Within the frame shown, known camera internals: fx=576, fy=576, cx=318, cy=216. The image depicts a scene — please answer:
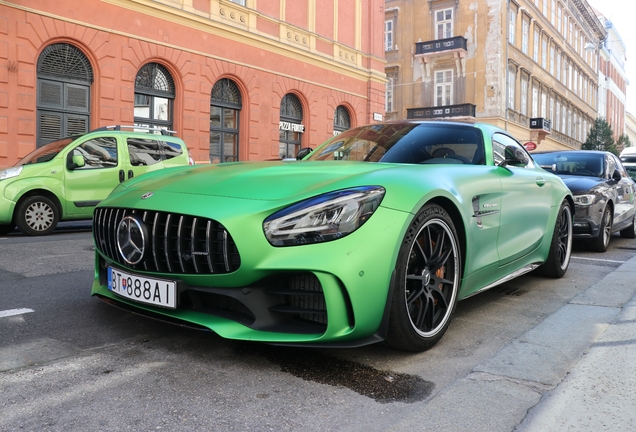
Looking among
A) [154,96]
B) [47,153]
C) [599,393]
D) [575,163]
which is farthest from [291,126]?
[599,393]

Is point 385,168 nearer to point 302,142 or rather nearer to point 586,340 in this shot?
point 586,340

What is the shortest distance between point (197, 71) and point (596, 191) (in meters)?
12.6

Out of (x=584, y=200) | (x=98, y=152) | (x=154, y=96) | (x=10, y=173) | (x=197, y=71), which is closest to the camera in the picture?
(x=584, y=200)

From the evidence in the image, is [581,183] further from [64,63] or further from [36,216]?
[64,63]

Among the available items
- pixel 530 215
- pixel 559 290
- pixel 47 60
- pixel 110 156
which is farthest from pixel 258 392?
pixel 47 60

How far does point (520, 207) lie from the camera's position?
410cm

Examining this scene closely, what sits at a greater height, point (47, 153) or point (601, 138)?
point (601, 138)

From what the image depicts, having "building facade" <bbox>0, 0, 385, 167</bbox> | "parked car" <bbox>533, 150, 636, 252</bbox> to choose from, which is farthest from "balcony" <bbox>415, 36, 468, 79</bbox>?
"parked car" <bbox>533, 150, 636, 252</bbox>

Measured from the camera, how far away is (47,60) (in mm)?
13617

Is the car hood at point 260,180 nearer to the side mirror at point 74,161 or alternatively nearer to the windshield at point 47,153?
the side mirror at point 74,161

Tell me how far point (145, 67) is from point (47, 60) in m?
2.78

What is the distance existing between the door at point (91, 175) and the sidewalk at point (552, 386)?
7.89 metres

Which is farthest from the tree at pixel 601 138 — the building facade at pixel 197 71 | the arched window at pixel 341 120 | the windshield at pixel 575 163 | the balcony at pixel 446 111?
the windshield at pixel 575 163

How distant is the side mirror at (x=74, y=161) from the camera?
30.2 ft
